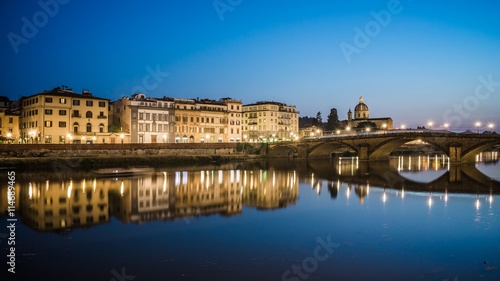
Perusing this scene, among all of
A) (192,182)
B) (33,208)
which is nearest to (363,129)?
(192,182)

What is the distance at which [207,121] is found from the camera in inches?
3765

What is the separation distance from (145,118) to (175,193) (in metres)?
51.8

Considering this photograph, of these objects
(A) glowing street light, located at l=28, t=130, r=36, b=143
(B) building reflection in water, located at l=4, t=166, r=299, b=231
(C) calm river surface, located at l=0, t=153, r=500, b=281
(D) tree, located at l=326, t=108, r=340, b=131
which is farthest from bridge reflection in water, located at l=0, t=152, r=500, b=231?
(D) tree, located at l=326, t=108, r=340, b=131

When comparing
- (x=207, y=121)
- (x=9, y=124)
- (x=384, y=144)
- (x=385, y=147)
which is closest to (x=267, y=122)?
(x=207, y=121)

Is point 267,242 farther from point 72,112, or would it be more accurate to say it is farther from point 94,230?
point 72,112

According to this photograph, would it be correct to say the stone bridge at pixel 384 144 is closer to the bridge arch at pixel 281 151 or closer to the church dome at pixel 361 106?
the bridge arch at pixel 281 151

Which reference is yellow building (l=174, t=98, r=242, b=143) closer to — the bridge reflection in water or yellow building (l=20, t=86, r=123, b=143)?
yellow building (l=20, t=86, r=123, b=143)

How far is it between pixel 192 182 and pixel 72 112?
40.6 meters

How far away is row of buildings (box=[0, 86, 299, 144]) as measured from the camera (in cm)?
7000

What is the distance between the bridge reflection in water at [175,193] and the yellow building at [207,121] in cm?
4368

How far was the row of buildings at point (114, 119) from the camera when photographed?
70000 millimetres

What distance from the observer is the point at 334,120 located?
138m

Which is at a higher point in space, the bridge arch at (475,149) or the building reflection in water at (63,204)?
the bridge arch at (475,149)

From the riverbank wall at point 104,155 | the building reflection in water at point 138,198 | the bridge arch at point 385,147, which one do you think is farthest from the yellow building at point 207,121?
the building reflection in water at point 138,198
